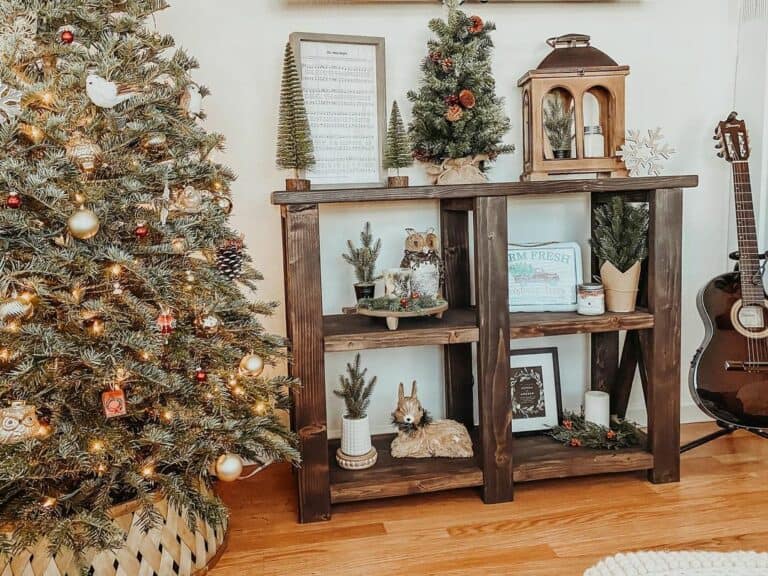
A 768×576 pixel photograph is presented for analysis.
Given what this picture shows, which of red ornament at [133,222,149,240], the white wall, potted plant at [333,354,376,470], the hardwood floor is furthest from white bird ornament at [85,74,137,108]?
the hardwood floor

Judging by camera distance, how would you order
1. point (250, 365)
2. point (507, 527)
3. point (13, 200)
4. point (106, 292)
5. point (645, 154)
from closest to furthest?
point (13, 200) < point (106, 292) < point (250, 365) < point (507, 527) < point (645, 154)

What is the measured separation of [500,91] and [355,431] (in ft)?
3.98

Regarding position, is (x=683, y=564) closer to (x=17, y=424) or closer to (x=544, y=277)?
(x=544, y=277)

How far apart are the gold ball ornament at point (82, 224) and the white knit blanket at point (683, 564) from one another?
1.28 metres

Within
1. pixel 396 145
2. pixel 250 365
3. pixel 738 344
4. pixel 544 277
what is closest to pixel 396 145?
pixel 396 145

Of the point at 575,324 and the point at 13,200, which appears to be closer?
the point at 13,200

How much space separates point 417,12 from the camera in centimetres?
229

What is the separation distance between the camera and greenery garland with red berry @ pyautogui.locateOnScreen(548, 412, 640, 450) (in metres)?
2.17

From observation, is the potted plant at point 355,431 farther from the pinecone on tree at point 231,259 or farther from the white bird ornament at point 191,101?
the white bird ornament at point 191,101

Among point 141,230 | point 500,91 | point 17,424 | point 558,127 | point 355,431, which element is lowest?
point 355,431

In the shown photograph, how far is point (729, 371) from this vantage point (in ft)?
6.98

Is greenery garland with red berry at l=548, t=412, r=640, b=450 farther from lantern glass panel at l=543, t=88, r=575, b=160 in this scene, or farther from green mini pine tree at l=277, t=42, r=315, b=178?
green mini pine tree at l=277, t=42, r=315, b=178

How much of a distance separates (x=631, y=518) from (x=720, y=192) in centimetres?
129

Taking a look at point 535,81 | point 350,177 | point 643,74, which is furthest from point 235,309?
point 643,74
